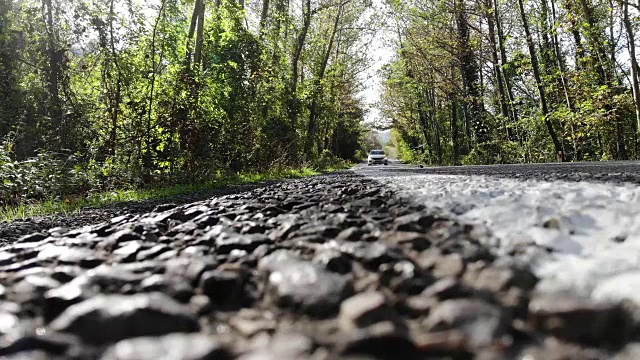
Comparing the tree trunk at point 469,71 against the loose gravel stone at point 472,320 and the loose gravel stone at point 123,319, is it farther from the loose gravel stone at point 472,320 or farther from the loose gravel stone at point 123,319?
the loose gravel stone at point 123,319

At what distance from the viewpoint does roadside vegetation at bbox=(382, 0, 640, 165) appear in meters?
12.0

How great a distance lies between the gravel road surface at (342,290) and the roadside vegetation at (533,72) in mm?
12078

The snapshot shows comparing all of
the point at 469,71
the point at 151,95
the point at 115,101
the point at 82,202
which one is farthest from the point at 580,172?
the point at 469,71

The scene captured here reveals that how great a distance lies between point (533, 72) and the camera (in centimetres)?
1597

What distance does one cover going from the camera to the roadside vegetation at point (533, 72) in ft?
39.3

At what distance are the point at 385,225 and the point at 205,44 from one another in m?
10.5

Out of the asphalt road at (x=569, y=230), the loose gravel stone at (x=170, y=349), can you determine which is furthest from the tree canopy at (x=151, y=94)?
the loose gravel stone at (x=170, y=349)

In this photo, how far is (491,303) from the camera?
1104 mm

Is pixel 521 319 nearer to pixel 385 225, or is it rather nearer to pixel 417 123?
pixel 385 225

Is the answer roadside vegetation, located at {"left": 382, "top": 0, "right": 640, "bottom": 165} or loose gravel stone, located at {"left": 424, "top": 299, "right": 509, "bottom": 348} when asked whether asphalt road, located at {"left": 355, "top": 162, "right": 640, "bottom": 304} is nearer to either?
loose gravel stone, located at {"left": 424, "top": 299, "right": 509, "bottom": 348}

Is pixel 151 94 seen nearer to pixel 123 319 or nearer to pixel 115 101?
pixel 115 101

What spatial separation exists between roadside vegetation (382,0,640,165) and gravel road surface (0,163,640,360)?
12.1 m

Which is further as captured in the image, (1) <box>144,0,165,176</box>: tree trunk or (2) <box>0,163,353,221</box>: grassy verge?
(1) <box>144,0,165,176</box>: tree trunk

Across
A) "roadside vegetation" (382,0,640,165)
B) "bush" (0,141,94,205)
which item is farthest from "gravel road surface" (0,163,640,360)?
"roadside vegetation" (382,0,640,165)
